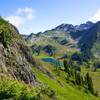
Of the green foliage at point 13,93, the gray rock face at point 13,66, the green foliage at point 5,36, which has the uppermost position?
the green foliage at point 5,36

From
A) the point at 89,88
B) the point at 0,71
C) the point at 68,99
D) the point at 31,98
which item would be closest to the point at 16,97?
the point at 31,98

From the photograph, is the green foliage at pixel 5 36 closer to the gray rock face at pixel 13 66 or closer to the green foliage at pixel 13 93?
the gray rock face at pixel 13 66

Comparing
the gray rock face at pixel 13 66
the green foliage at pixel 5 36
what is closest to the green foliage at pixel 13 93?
the gray rock face at pixel 13 66

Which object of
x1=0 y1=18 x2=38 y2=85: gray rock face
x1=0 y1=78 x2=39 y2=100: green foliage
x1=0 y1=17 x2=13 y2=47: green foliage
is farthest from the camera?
x1=0 y1=17 x2=13 y2=47: green foliage

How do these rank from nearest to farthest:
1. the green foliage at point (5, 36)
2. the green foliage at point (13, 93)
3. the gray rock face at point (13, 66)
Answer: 1. the green foliage at point (13, 93)
2. the gray rock face at point (13, 66)
3. the green foliage at point (5, 36)

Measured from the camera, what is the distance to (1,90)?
45.9 m

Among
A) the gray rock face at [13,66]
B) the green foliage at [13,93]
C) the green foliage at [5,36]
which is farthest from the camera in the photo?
the green foliage at [5,36]

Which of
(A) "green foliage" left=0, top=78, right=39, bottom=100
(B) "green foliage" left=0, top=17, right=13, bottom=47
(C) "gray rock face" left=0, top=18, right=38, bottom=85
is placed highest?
(B) "green foliage" left=0, top=17, right=13, bottom=47

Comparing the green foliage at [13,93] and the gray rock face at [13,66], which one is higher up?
the gray rock face at [13,66]

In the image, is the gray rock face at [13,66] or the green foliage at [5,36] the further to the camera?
the green foliage at [5,36]

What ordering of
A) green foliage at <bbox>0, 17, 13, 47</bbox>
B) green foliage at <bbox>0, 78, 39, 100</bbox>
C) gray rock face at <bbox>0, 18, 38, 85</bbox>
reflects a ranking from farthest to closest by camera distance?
green foliage at <bbox>0, 17, 13, 47</bbox> → gray rock face at <bbox>0, 18, 38, 85</bbox> → green foliage at <bbox>0, 78, 39, 100</bbox>

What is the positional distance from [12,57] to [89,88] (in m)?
87.9

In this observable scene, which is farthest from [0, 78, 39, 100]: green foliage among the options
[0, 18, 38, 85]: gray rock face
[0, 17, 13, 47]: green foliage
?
[0, 17, 13, 47]: green foliage

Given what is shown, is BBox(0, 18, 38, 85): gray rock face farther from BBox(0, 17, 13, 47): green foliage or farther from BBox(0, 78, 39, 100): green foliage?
BBox(0, 78, 39, 100): green foliage
